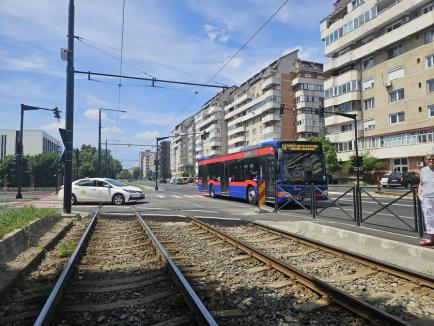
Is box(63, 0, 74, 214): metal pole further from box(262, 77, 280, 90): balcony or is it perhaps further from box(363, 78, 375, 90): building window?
box(262, 77, 280, 90): balcony

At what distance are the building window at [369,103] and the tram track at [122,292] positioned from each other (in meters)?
48.0

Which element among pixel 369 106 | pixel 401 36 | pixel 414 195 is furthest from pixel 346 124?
pixel 414 195

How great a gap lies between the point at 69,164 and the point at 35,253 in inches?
319

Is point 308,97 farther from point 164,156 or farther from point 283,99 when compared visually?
point 164,156

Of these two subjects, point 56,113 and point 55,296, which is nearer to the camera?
point 55,296

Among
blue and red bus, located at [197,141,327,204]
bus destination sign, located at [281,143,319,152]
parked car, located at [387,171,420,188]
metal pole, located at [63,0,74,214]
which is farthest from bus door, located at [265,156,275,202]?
parked car, located at [387,171,420,188]

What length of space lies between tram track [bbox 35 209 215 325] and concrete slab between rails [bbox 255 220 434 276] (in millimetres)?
4028

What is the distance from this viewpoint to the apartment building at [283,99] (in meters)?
74.2

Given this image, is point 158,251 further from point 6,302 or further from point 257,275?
point 6,302

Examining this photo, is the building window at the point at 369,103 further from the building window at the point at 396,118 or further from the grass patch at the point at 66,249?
the grass patch at the point at 66,249

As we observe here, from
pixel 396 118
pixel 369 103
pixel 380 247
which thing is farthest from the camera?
pixel 369 103

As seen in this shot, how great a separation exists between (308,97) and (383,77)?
26.0 meters

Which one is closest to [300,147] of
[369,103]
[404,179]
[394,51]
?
[404,179]

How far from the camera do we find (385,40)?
46.9 metres
